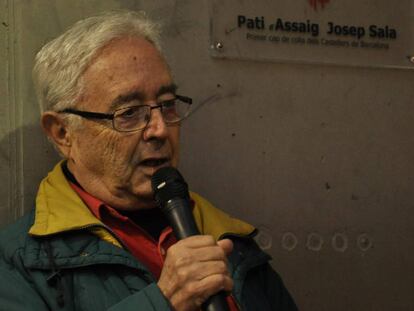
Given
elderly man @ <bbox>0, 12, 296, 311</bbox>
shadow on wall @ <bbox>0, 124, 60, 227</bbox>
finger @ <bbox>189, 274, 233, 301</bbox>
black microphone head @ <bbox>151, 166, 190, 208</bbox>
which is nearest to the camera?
finger @ <bbox>189, 274, 233, 301</bbox>

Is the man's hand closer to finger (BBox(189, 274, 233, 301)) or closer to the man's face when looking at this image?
finger (BBox(189, 274, 233, 301))

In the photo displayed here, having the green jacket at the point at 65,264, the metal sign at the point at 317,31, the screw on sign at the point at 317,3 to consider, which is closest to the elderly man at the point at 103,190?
the green jacket at the point at 65,264

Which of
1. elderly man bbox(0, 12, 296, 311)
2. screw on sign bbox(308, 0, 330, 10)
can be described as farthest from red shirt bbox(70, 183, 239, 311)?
screw on sign bbox(308, 0, 330, 10)

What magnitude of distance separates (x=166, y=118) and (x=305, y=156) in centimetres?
64

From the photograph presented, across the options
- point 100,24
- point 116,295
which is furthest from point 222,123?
point 116,295

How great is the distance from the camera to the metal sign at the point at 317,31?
2.18m

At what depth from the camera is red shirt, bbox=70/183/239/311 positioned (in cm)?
169

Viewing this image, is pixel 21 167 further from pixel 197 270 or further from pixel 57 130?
Result: pixel 197 270

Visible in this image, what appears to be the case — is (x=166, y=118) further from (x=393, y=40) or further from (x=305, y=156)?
(x=393, y=40)

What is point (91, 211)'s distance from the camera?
171 centimetres

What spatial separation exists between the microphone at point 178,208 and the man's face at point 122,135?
206 mm

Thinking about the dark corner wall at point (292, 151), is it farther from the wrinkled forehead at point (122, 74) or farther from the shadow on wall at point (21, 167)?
the wrinkled forehead at point (122, 74)

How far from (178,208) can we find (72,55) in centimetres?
54

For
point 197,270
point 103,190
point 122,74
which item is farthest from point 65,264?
point 122,74
